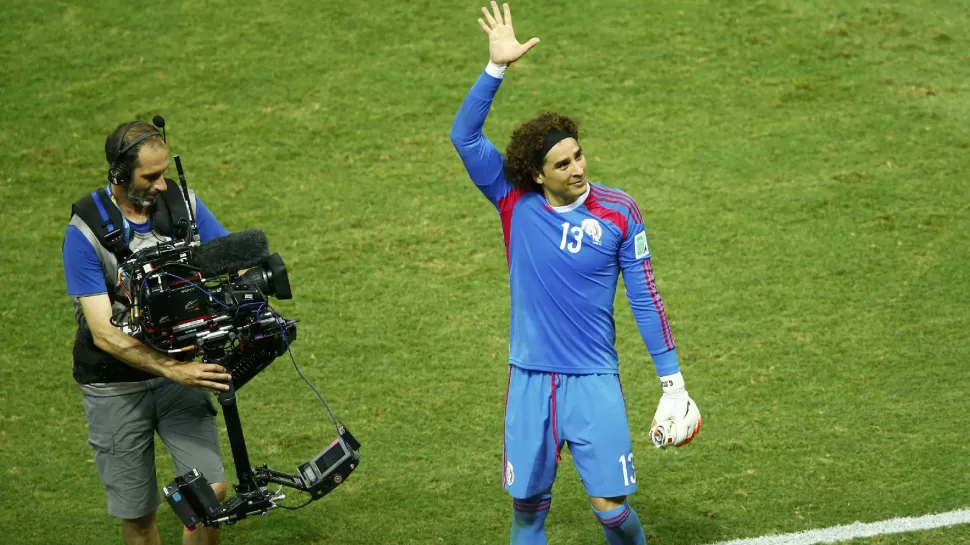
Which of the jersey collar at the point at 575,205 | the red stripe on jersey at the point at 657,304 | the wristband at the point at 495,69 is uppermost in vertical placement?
the wristband at the point at 495,69

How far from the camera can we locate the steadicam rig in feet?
15.8

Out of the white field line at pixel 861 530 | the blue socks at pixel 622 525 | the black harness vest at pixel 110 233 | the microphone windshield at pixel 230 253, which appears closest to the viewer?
the microphone windshield at pixel 230 253

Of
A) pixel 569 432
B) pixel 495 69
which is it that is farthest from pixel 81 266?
pixel 569 432

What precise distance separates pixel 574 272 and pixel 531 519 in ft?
3.52

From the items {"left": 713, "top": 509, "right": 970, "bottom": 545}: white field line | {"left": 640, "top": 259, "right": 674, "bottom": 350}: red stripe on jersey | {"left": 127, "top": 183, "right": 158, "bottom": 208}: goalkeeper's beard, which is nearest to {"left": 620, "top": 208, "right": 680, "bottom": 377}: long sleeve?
{"left": 640, "top": 259, "right": 674, "bottom": 350}: red stripe on jersey

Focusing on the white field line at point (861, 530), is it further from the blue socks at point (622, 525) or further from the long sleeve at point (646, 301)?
the long sleeve at point (646, 301)

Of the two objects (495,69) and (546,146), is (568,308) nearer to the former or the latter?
(546,146)

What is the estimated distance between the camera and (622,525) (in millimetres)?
5176

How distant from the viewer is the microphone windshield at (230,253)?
4934mm

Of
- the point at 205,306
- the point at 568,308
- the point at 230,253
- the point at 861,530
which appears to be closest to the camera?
the point at 205,306

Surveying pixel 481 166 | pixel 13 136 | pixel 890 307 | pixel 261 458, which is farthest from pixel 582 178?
pixel 13 136

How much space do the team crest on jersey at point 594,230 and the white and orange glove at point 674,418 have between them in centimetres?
62

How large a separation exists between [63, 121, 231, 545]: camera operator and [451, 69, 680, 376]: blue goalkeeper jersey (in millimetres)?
1222

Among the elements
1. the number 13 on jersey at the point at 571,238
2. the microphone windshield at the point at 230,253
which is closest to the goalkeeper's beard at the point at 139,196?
the microphone windshield at the point at 230,253
